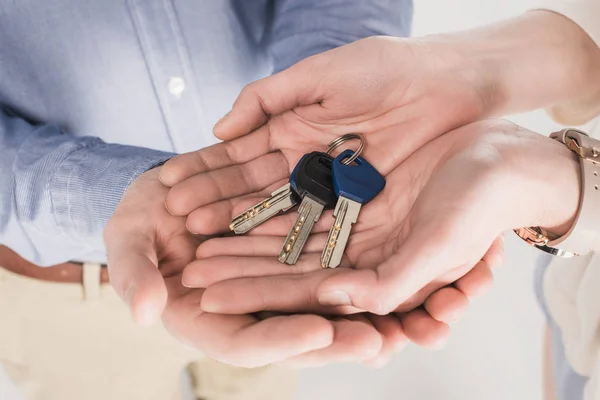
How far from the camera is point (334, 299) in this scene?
78 cm

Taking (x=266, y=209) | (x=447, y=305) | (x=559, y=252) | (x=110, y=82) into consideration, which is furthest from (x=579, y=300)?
(x=110, y=82)

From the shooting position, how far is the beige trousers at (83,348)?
4.06ft

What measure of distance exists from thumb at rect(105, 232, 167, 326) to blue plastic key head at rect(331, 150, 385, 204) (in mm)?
350

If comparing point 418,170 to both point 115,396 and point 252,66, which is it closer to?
point 252,66

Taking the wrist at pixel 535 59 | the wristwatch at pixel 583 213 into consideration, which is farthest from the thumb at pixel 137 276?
the wrist at pixel 535 59

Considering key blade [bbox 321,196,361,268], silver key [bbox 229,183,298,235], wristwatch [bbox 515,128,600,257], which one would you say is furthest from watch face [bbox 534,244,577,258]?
silver key [bbox 229,183,298,235]

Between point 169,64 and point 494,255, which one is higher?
point 169,64

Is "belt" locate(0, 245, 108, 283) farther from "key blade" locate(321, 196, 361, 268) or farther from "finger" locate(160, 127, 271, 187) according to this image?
"key blade" locate(321, 196, 361, 268)

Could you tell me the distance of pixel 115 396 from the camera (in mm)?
1417

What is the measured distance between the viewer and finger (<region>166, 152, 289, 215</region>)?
907 millimetres

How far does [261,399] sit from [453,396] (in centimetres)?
69

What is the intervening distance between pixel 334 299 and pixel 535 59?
0.74 meters

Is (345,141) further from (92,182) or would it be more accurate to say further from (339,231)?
(92,182)

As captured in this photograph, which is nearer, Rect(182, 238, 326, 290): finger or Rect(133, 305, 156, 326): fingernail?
Rect(133, 305, 156, 326): fingernail
